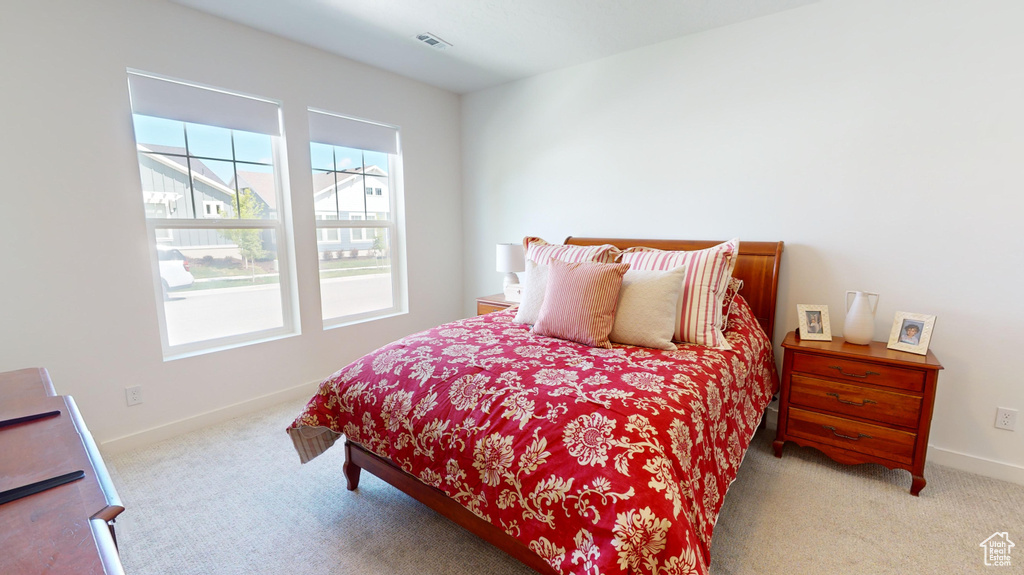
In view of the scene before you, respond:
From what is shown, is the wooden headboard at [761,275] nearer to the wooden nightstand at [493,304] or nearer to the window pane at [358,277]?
the wooden nightstand at [493,304]

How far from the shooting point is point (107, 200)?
228 cm

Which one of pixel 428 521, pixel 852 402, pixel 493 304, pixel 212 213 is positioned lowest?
pixel 428 521

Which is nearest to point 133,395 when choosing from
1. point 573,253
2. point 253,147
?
point 253,147

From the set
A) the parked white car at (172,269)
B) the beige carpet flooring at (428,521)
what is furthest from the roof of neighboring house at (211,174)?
the beige carpet flooring at (428,521)

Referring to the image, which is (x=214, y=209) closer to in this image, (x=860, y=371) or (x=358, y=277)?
(x=358, y=277)

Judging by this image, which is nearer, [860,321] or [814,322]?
[860,321]

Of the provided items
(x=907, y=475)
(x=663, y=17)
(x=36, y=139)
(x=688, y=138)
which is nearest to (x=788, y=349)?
(x=907, y=475)

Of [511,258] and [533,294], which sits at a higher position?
[511,258]

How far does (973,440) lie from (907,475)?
15.5 inches

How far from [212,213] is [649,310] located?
2708 mm

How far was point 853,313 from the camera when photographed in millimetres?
2240

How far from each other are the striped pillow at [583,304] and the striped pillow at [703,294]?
13.7 inches

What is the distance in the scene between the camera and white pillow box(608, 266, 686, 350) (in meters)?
2.03

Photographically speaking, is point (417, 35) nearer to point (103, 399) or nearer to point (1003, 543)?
point (103, 399)
